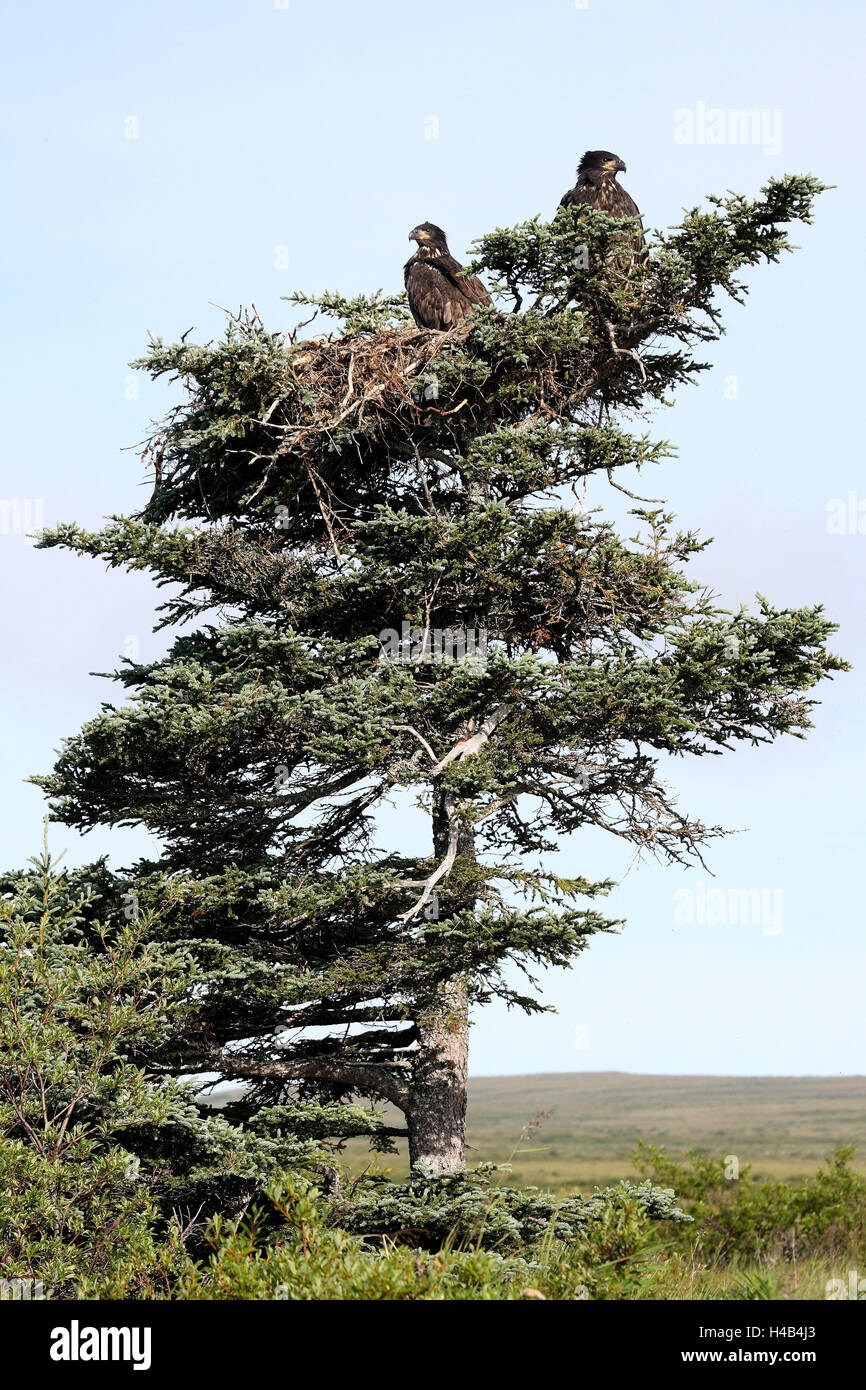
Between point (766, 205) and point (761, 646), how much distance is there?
4.02m

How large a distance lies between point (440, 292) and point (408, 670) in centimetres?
449

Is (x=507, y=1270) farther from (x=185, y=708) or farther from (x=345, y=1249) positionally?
(x=185, y=708)

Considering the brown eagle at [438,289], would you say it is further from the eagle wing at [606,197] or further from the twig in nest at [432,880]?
the twig in nest at [432,880]

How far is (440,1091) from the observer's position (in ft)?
38.9

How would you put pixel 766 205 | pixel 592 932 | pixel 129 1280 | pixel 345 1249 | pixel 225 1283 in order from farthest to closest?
1. pixel 766 205
2. pixel 592 932
3. pixel 129 1280
4. pixel 345 1249
5. pixel 225 1283

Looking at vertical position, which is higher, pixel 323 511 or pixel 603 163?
pixel 603 163

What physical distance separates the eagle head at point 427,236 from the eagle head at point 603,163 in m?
1.79

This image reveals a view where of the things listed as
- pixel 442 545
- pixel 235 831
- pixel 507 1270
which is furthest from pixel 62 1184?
pixel 442 545

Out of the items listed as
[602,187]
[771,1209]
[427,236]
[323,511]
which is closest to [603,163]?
[602,187]

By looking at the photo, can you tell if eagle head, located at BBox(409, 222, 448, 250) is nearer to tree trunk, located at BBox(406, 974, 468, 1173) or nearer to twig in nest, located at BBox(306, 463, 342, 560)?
twig in nest, located at BBox(306, 463, 342, 560)

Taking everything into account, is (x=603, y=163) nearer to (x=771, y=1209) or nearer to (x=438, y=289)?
(x=438, y=289)

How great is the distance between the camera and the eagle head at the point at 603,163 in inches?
546

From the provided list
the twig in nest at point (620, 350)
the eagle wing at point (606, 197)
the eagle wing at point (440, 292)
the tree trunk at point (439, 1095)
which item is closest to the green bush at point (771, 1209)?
the tree trunk at point (439, 1095)

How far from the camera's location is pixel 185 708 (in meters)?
10.6
